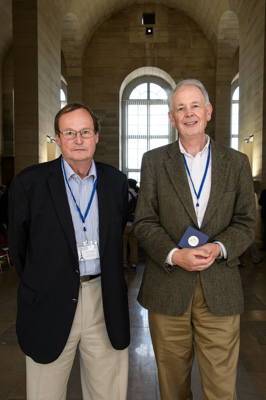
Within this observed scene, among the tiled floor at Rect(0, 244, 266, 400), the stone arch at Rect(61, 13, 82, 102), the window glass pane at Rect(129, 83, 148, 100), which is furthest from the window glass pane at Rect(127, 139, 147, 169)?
the tiled floor at Rect(0, 244, 266, 400)

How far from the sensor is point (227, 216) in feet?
7.13

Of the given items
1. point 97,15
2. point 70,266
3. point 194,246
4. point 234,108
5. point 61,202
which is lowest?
point 70,266

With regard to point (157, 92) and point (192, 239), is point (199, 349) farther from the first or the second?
point (157, 92)

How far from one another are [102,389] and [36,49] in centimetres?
1103

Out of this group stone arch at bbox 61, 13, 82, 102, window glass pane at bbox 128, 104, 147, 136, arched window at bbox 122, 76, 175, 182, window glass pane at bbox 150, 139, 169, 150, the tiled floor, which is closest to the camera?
the tiled floor

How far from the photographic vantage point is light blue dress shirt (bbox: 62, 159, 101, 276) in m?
2.07

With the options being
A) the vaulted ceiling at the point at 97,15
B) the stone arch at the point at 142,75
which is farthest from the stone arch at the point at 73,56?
the stone arch at the point at 142,75

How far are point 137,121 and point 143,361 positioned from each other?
19.5 meters

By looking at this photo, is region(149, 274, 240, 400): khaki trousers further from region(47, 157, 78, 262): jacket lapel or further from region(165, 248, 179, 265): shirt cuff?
region(47, 157, 78, 262): jacket lapel

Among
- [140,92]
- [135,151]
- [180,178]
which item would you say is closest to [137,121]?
[140,92]

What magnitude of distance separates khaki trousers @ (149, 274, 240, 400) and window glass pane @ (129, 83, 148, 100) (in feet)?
67.7

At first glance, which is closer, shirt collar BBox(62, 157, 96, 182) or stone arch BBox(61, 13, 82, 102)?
shirt collar BBox(62, 157, 96, 182)

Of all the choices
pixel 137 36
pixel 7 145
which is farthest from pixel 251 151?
pixel 7 145

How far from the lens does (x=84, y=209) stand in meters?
2.11
